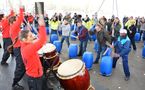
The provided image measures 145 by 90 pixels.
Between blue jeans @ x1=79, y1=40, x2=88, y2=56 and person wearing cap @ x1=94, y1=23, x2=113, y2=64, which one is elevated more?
person wearing cap @ x1=94, y1=23, x2=113, y2=64

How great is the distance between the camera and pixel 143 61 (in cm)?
1050

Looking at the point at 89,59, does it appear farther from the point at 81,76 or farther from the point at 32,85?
the point at 32,85

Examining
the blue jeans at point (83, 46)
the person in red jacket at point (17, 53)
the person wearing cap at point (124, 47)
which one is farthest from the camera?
the blue jeans at point (83, 46)

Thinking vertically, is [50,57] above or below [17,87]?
above

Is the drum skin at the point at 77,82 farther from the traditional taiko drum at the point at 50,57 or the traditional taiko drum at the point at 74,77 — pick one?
the traditional taiko drum at the point at 50,57

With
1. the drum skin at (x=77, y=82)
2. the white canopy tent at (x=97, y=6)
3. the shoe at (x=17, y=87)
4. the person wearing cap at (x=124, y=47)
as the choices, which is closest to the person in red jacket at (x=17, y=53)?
the shoe at (x=17, y=87)

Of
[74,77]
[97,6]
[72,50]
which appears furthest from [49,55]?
[97,6]

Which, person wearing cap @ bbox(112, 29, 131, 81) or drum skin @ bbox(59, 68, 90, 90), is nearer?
drum skin @ bbox(59, 68, 90, 90)

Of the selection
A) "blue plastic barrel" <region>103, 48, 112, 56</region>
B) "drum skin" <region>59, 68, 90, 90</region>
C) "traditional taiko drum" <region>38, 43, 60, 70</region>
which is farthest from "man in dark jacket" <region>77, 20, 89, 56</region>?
"drum skin" <region>59, 68, 90, 90</region>

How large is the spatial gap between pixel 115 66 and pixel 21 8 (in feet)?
14.0

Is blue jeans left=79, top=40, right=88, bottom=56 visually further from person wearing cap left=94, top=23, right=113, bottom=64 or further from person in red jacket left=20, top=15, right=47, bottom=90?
person in red jacket left=20, top=15, right=47, bottom=90

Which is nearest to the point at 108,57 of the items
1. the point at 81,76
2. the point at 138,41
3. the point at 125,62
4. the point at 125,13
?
the point at 125,62

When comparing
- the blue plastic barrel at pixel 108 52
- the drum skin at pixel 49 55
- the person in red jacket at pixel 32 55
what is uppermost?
the person in red jacket at pixel 32 55

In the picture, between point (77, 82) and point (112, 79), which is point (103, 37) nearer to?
point (112, 79)
